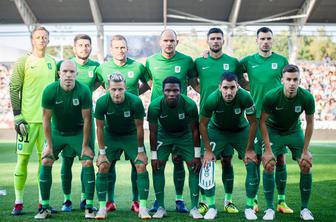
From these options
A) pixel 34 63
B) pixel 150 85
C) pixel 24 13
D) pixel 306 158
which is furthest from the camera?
pixel 24 13

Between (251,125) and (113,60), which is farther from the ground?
(113,60)

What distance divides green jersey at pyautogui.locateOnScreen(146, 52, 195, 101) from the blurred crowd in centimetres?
1682

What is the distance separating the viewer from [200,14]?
74.9 feet

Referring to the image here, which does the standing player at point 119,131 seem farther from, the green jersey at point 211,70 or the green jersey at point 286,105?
the green jersey at point 286,105

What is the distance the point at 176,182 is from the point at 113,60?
1.84 metres

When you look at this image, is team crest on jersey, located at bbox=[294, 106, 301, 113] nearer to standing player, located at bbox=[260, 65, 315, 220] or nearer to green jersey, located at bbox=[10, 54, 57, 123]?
standing player, located at bbox=[260, 65, 315, 220]

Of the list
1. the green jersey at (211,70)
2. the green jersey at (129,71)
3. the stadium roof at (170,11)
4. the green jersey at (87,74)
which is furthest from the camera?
the stadium roof at (170,11)

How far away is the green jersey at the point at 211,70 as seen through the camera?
6.91m

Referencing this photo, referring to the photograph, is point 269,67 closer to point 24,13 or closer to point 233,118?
point 233,118

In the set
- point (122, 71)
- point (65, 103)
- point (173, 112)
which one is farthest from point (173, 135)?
point (65, 103)

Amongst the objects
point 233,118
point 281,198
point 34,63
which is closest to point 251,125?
point 233,118

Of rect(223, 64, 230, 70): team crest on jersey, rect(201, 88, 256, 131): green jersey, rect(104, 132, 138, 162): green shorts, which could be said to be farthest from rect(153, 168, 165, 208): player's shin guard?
rect(223, 64, 230, 70): team crest on jersey

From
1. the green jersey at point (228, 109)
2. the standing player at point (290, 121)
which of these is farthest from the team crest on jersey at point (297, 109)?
the green jersey at point (228, 109)

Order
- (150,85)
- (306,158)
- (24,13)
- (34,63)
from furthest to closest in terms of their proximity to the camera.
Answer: (24,13)
(150,85)
(34,63)
(306,158)
